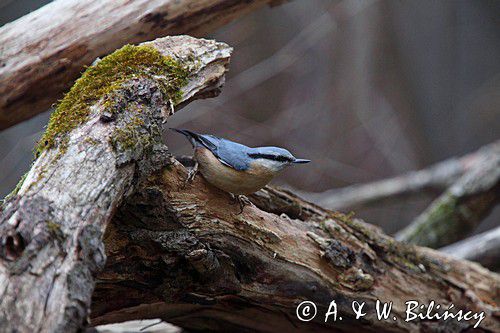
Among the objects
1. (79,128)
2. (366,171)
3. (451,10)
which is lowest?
(366,171)

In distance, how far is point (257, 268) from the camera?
2.13m

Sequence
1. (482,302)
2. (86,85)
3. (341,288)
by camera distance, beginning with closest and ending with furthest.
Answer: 1. (86,85)
2. (341,288)
3. (482,302)

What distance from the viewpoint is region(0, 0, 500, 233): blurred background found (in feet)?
19.4

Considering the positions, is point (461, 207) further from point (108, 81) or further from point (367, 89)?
point (367, 89)

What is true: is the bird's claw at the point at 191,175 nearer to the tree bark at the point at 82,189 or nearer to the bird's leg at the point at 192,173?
the bird's leg at the point at 192,173

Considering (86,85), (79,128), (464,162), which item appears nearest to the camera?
(79,128)

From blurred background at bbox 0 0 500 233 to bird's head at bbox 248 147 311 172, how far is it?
3603 mm

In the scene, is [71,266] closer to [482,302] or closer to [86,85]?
[86,85]

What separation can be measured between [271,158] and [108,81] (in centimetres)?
61

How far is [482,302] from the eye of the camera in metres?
2.72

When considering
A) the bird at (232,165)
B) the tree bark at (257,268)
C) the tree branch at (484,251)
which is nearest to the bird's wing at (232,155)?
the bird at (232,165)

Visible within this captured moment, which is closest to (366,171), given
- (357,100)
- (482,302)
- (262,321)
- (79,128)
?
(357,100)

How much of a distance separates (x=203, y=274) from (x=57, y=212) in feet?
2.31

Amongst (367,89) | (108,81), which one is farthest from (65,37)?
(367,89)
